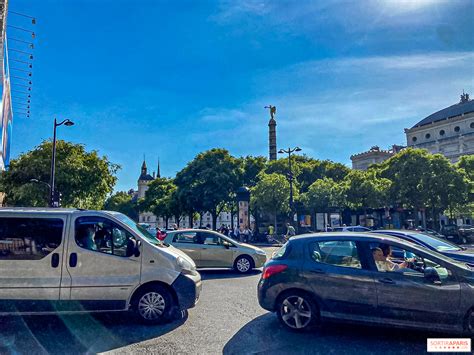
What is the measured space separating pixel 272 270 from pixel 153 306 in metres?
2.07

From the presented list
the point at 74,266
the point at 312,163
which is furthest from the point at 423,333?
the point at 312,163

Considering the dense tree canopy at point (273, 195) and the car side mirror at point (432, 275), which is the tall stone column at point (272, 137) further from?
the car side mirror at point (432, 275)

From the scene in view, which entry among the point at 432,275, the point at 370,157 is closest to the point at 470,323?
the point at 432,275

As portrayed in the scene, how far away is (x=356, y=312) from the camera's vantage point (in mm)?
5055

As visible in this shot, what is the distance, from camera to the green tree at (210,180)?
4072 cm

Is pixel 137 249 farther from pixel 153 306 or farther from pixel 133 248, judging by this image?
pixel 153 306

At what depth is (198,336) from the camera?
17.3 ft

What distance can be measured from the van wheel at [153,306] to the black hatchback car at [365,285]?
1.60m

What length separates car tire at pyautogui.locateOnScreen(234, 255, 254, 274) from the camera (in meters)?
11.3

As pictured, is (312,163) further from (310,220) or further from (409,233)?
(409,233)

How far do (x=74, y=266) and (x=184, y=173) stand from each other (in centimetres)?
3993

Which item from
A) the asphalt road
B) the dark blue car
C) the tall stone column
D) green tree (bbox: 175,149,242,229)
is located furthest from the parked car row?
the tall stone column

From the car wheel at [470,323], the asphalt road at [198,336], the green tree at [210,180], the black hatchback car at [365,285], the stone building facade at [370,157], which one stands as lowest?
the asphalt road at [198,336]

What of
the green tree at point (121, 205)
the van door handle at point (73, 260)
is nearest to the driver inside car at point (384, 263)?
the van door handle at point (73, 260)
